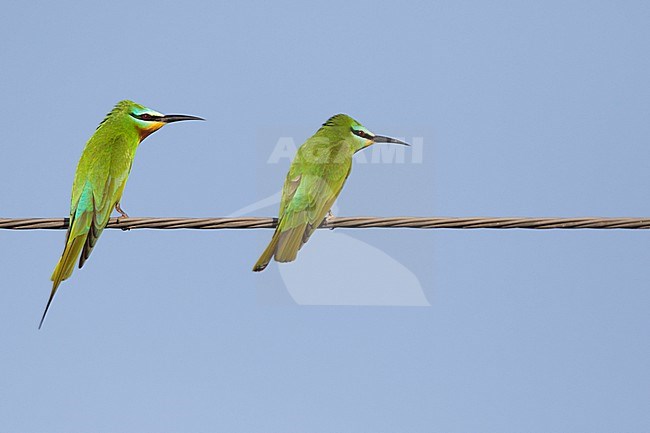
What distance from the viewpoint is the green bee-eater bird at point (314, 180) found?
4238 mm

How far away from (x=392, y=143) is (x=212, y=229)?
2.23m

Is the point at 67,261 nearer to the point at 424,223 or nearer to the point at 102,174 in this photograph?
the point at 102,174

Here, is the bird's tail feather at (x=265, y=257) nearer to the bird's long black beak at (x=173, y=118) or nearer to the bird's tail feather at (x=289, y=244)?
the bird's tail feather at (x=289, y=244)

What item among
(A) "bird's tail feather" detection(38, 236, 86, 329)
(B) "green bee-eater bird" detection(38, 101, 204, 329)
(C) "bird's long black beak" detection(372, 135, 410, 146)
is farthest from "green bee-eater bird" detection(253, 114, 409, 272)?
(A) "bird's tail feather" detection(38, 236, 86, 329)

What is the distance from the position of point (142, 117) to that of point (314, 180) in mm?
1018

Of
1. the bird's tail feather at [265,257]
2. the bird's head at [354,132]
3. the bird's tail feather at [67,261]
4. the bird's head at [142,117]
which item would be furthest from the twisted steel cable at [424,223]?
the bird's head at [354,132]

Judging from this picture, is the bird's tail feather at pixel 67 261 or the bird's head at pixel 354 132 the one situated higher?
the bird's head at pixel 354 132

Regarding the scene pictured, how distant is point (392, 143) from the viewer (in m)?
5.37

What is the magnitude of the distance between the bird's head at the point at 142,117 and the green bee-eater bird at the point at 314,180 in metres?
0.69

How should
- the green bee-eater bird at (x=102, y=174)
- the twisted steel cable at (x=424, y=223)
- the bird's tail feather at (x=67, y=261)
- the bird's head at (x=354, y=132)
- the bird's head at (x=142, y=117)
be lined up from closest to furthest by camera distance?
the twisted steel cable at (x=424, y=223) → the bird's tail feather at (x=67, y=261) → the green bee-eater bird at (x=102, y=174) → the bird's head at (x=142, y=117) → the bird's head at (x=354, y=132)

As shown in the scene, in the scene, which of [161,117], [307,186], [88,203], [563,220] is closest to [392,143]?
[307,186]

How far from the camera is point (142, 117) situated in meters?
4.94

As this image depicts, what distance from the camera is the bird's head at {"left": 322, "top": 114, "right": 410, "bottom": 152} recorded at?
17.2 feet

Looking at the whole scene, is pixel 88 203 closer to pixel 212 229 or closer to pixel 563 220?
pixel 212 229
